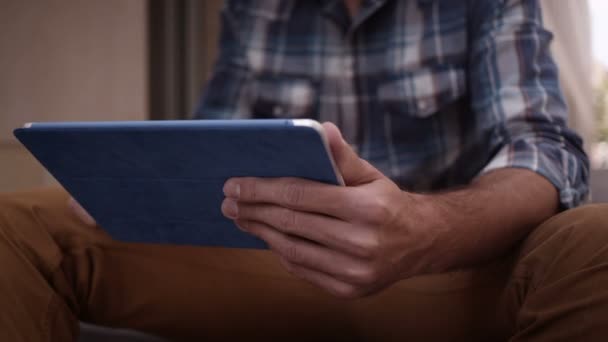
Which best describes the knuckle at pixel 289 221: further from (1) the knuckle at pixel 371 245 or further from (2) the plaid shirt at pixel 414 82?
(2) the plaid shirt at pixel 414 82

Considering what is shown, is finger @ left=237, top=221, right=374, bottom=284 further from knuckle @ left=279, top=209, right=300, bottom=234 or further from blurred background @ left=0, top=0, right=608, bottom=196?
blurred background @ left=0, top=0, right=608, bottom=196

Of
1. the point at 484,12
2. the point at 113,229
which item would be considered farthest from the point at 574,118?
the point at 113,229

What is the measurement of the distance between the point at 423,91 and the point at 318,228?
499 millimetres

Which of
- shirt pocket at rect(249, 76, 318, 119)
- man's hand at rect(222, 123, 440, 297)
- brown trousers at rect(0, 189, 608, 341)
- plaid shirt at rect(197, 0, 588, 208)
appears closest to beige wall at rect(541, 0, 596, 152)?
plaid shirt at rect(197, 0, 588, 208)

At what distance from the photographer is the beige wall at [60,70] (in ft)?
5.24

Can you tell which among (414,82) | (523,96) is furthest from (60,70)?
(523,96)

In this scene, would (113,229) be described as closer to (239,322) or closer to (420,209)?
(239,322)

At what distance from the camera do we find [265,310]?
0.59 meters

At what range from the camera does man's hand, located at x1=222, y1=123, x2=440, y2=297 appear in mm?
399

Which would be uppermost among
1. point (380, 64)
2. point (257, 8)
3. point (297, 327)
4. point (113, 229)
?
point (257, 8)

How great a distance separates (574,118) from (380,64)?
0.57m

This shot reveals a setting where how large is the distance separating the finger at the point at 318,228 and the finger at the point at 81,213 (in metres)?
0.22

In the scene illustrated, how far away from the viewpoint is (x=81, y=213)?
0.58 meters

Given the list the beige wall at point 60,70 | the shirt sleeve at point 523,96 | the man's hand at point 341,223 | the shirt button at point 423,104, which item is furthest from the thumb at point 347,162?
the beige wall at point 60,70
